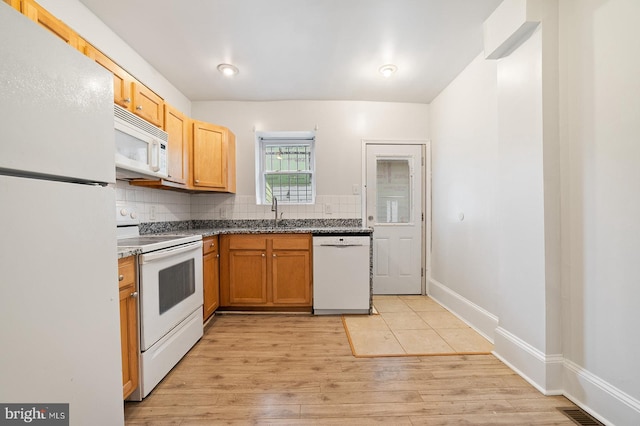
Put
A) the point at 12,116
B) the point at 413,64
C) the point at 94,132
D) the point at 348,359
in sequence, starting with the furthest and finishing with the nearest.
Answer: the point at 413,64
the point at 348,359
the point at 94,132
the point at 12,116

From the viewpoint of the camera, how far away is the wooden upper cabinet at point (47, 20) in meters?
1.27

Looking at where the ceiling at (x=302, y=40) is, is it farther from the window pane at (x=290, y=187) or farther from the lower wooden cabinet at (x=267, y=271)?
the lower wooden cabinet at (x=267, y=271)

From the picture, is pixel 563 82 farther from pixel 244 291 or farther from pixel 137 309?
pixel 244 291

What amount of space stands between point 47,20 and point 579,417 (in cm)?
351

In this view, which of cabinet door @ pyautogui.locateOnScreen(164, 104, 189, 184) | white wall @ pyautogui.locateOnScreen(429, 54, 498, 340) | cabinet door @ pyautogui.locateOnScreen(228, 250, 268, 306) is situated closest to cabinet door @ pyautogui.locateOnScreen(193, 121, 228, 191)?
cabinet door @ pyautogui.locateOnScreen(164, 104, 189, 184)

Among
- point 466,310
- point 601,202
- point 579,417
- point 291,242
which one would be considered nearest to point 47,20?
point 291,242

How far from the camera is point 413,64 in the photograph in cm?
254

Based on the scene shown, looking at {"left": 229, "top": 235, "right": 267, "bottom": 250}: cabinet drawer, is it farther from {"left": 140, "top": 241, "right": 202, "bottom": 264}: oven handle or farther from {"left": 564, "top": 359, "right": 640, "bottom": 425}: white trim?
{"left": 564, "top": 359, "right": 640, "bottom": 425}: white trim

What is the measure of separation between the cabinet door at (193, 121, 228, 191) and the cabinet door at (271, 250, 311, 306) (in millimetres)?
1077

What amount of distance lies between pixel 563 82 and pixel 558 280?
46.6 inches

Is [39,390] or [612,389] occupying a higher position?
[39,390]

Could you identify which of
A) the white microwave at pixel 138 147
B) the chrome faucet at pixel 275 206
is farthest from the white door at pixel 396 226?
the white microwave at pixel 138 147

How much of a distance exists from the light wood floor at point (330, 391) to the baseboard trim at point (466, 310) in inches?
13.1

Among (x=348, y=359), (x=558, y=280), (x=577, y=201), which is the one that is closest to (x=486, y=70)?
(x=577, y=201)
